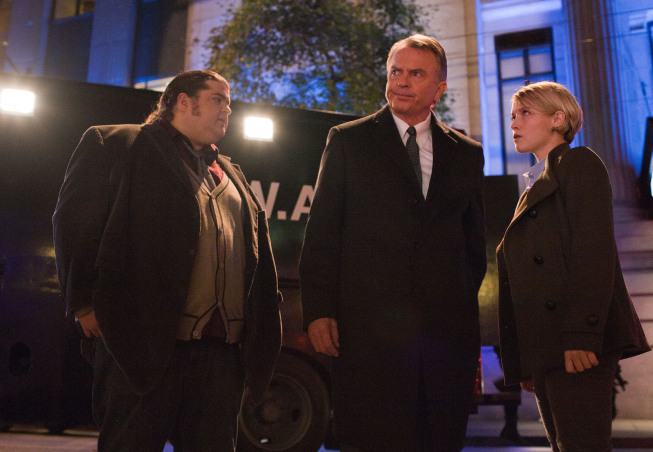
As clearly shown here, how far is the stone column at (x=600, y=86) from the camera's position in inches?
355

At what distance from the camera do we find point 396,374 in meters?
1.89

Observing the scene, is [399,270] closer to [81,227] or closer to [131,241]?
[131,241]

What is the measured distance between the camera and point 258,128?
457 cm

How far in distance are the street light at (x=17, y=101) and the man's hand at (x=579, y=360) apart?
13.2 ft

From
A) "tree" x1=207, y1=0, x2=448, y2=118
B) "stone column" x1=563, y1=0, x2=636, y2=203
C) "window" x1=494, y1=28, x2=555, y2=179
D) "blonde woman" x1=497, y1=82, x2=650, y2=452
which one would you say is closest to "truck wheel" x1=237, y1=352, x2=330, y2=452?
"blonde woman" x1=497, y1=82, x2=650, y2=452

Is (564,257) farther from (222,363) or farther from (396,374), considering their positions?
(222,363)

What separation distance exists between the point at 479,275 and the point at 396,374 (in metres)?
0.60

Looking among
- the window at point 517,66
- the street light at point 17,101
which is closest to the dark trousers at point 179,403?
the street light at point 17,101

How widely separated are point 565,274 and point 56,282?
360 centimetres

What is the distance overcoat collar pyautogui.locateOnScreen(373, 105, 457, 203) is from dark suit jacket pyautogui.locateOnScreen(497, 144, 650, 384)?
369mm

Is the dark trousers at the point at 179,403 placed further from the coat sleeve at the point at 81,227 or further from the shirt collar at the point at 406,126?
the shirt collar at the point at 406,126

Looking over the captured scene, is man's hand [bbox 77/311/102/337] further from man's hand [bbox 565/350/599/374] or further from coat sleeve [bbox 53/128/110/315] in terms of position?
man's hand [bbox 565/350/599/374]

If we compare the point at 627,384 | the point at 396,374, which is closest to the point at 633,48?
the point at 627,384

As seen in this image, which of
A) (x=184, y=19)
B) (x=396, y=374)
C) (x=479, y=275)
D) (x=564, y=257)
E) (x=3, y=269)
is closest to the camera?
(x=396, y=374)
